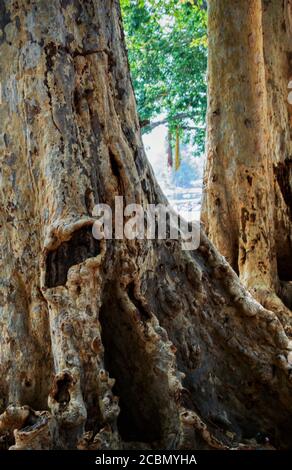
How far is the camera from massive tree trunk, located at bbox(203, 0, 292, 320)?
4973 mm

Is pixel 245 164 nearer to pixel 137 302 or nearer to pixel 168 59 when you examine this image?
pixel 137 302

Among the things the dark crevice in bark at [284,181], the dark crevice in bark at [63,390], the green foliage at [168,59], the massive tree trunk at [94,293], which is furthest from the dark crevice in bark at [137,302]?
the green foliage at [168,59]

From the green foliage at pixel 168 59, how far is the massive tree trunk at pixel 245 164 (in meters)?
4.44

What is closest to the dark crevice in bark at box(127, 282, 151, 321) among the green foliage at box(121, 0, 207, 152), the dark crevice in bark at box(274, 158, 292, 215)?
the dark crevice in bark at box(274, 158, 292, 215)

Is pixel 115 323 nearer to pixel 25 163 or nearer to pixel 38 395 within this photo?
pixel 38 395

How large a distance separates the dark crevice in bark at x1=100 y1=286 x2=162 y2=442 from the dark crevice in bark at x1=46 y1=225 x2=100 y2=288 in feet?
0.86

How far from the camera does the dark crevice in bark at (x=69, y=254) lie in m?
2.96

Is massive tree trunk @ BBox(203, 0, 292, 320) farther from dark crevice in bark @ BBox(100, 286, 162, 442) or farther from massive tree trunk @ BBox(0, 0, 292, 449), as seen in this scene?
dark crevice in bark @ BBox(100, 286, 162, 442)

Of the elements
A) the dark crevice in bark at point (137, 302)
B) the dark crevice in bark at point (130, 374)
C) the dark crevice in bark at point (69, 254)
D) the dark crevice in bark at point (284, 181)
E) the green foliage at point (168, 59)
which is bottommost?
the dark crevice in bark at point (130, 374)

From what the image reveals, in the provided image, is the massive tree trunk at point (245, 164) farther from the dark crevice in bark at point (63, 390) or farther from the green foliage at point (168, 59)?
the green foliage at point (168, 59)

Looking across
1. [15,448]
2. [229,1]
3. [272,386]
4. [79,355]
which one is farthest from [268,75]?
[15,448]

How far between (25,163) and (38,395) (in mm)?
1178

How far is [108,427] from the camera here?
2.77 metres

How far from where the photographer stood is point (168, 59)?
34.4 feet
